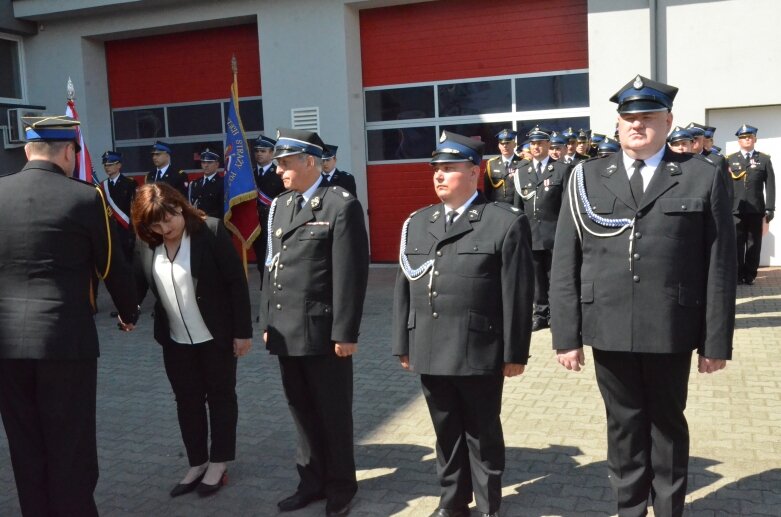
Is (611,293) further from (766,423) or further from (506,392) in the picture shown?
(506,392)

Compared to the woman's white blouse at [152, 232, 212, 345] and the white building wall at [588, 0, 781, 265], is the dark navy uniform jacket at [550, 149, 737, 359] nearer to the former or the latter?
the woman's white blouse at [152, 232, 212, 345]

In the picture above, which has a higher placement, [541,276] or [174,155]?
[174,155]

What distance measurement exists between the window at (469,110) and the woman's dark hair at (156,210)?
27.2ft

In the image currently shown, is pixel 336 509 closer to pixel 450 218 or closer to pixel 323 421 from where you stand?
pixel 323 421

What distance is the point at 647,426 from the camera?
3596mm

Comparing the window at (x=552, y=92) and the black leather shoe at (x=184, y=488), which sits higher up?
the window at (x=552, y=92)

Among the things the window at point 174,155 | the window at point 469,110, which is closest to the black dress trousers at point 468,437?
the window at point 469,110

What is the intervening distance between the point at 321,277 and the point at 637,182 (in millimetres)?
1595

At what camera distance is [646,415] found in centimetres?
358

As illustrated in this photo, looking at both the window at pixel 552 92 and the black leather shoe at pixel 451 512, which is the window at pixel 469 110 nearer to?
the window at pixel 552 92

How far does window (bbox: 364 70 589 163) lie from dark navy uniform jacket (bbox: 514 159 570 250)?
3.96 meters

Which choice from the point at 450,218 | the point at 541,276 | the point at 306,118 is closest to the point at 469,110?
the point at 306,118

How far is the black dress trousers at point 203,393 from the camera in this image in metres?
4.40

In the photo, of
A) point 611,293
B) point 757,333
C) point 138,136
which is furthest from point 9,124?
point 611,293
